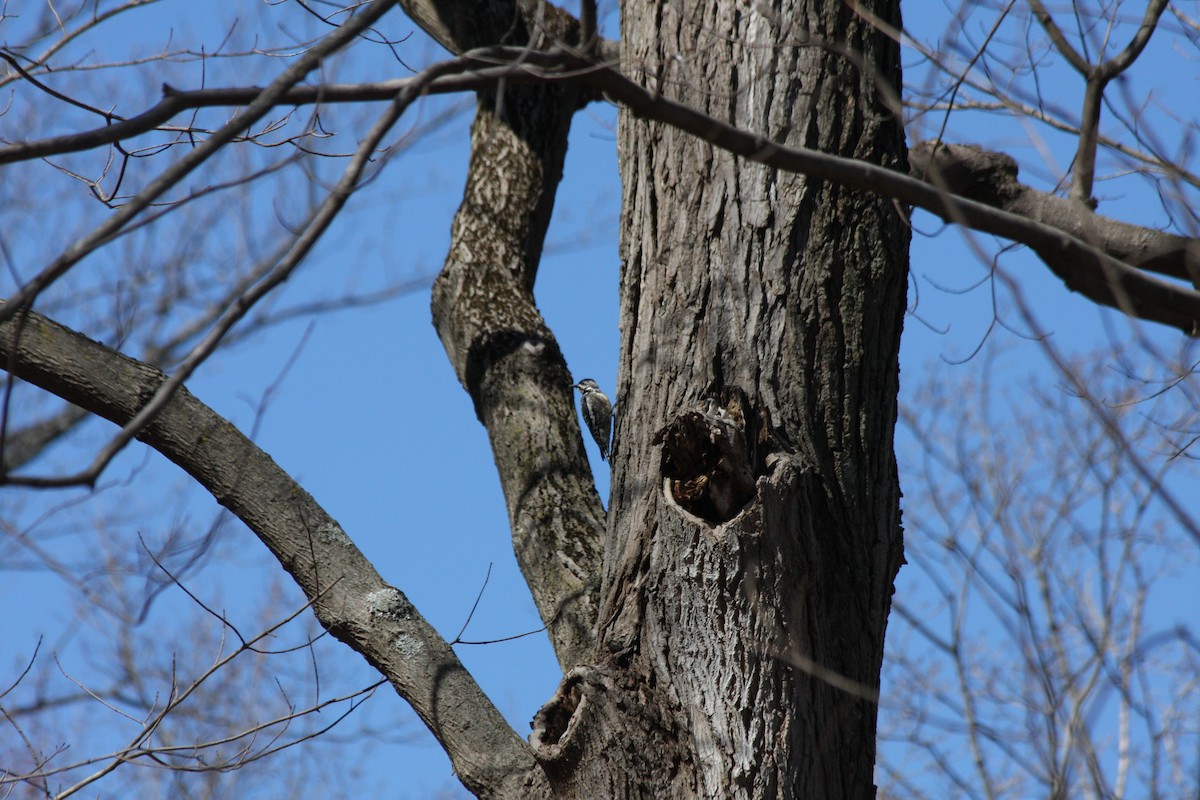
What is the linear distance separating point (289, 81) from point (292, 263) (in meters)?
0.30

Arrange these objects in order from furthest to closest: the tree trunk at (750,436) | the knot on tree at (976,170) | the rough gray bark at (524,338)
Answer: the rough gray bark at (524,338), the knot on tree at (976,170), the tree trunk at (750,436)

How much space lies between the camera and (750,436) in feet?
8.79

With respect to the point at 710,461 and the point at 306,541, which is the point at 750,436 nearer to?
the point at 710,461

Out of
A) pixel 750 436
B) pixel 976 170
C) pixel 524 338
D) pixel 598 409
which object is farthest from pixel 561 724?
pixel 598 409

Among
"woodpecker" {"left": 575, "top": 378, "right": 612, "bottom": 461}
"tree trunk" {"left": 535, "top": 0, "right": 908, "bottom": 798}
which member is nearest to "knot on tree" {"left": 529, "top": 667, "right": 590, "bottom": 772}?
"tree trunk" {"left": 535, "top": 0, "right": 908, "bottom": 798}

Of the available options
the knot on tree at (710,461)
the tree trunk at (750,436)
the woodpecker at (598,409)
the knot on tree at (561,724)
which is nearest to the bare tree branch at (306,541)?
the knot on tree at (561,724)

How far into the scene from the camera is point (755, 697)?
249cm

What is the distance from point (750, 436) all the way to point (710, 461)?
12cm

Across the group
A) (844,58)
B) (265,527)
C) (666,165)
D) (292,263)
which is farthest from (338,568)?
(844,58)

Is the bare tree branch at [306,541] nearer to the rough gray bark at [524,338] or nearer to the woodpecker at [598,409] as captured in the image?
the rough gray bark at [524,338]

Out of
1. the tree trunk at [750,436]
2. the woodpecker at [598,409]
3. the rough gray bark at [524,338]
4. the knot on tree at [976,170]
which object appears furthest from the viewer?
the woodpecker at [598,409]

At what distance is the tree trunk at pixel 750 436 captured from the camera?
2529 millimetres

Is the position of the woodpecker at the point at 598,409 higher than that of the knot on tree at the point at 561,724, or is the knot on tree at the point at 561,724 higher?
the woodpecker at the point at 598,409

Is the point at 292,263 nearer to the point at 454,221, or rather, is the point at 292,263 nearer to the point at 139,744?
the point at 139,744
